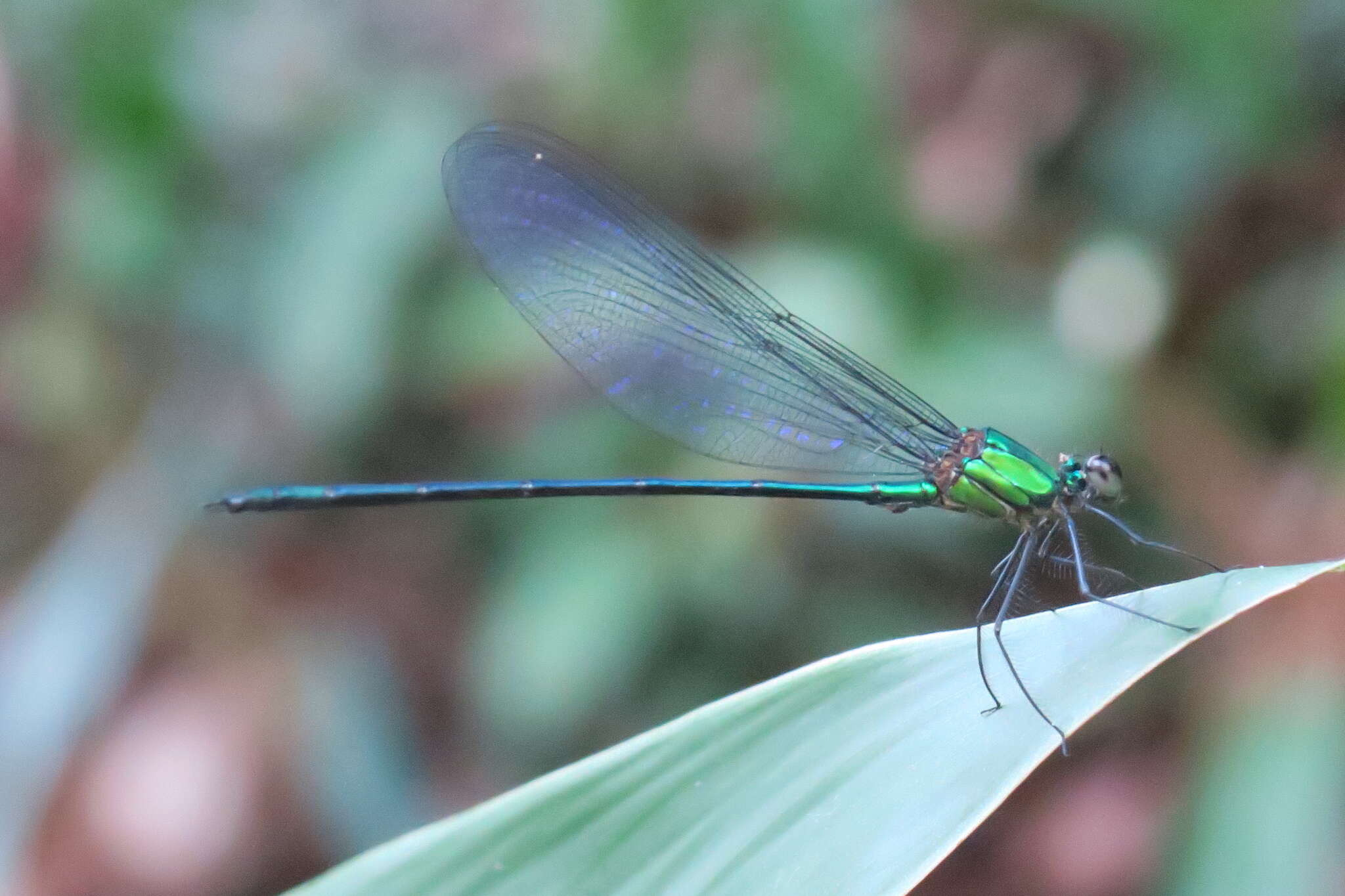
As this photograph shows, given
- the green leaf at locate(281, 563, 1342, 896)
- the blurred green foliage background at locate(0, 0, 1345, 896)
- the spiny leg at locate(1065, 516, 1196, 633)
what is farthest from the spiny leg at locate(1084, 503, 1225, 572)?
the green leaf at locate(281, 563, 1342, 896)

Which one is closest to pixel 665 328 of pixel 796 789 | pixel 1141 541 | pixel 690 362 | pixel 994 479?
pixel 690 362

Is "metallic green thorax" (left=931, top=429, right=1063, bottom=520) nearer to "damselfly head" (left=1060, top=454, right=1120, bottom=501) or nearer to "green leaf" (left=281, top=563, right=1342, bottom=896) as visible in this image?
"damselfly head" (left=1060, top=454, right=1120, bottom=501)

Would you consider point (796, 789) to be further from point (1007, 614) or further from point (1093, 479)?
point (1093, 479)

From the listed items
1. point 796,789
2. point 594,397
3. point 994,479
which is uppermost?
point 994,479

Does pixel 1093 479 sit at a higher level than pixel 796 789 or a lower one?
higher

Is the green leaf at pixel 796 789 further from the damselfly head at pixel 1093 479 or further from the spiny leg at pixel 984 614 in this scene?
the damselfly head at pixel 1093 479

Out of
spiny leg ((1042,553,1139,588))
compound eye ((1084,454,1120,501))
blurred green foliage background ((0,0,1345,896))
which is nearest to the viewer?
spiny leg ((1042,553,1139,588))
